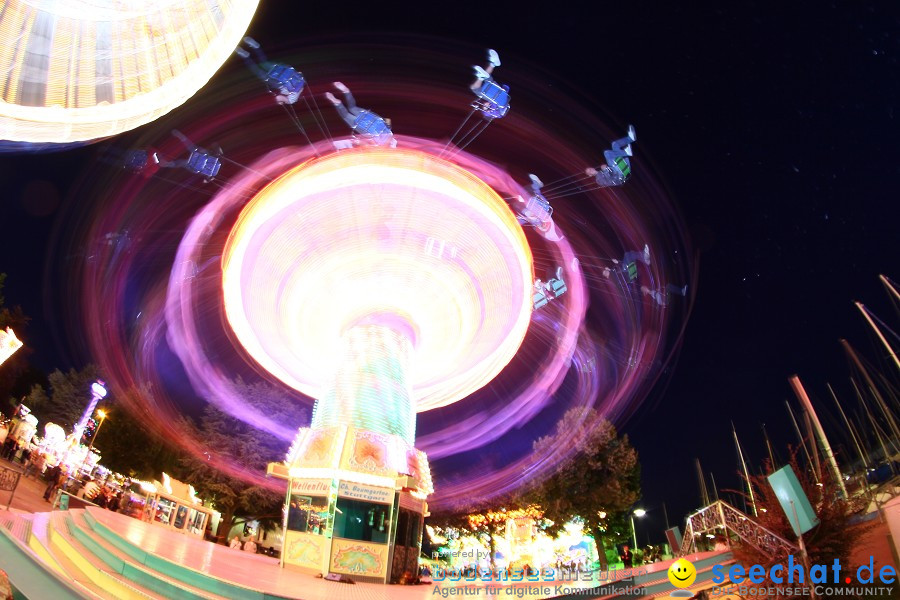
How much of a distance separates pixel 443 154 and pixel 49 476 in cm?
2713

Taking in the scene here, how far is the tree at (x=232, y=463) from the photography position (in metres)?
36.1

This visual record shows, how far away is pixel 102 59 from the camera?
10.6 metres

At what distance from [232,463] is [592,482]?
2358 cm

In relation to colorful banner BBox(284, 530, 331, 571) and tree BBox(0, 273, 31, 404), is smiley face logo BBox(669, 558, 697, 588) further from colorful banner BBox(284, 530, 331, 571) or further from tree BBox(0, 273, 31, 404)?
tree BBox(0, 273, 31, 404)

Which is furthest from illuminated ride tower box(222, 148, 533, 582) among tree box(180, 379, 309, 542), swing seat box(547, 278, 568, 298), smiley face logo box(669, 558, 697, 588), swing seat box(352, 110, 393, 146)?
tree box(180, 379, 309, 542)

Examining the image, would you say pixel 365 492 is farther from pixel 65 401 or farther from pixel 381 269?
pixel 65 401

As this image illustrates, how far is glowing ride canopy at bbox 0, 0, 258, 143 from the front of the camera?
9703mm

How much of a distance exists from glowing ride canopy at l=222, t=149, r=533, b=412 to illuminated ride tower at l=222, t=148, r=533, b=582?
1.5 inches

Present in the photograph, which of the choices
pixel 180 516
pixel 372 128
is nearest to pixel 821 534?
pixel 372 128

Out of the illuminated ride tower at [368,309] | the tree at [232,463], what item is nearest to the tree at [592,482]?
the tree at [232,463]

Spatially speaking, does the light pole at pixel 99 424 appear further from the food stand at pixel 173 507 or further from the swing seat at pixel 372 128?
the swing seat at pixel 372 128

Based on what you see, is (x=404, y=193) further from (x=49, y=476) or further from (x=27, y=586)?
(x=49, y=476)

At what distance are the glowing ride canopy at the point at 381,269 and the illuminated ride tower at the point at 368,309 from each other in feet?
0.12

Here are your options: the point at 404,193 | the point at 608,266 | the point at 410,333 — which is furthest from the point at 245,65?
the point at 608,266
